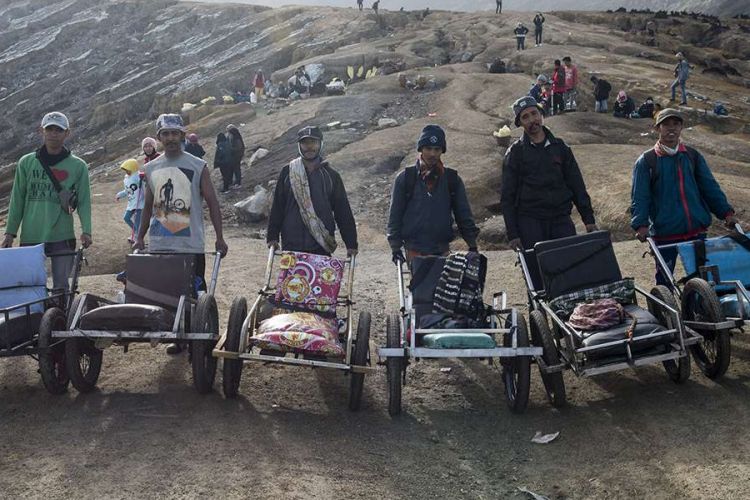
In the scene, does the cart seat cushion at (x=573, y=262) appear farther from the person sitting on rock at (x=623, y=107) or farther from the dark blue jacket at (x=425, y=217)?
the person sitting on rock at (x=623, y=107)

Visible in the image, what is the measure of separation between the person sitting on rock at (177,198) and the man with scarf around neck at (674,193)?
12.8 ft

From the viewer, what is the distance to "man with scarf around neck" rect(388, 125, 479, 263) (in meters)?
6.75

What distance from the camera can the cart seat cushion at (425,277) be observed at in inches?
253

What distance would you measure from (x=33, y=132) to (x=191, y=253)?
44.1 metres

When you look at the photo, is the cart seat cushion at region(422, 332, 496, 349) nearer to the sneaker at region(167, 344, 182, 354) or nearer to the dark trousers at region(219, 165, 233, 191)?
the sneaker at region(167, 344, 182, 354)

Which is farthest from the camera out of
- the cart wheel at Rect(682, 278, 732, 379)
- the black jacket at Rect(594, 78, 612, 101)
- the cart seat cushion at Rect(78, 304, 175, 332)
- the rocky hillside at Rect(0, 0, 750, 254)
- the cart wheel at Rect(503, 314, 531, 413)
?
the black jacket at Rect(594, 78, 612, 101)

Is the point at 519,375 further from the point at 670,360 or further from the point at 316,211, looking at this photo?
the point at 316,211

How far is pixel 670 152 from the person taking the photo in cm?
679

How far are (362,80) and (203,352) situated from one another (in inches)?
1154

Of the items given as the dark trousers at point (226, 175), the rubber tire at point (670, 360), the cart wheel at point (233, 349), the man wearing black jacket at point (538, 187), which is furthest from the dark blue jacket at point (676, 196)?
the dark trousers at point (226, 175)

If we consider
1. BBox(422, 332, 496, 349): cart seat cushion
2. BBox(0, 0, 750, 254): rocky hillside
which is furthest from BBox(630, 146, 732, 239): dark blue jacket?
BBox(0, 0, 750, 254): rocky hillside

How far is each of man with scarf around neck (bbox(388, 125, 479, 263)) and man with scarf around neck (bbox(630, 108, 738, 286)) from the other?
5.28 feet

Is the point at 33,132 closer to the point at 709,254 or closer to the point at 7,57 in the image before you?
the point at 7,57

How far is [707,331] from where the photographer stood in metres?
6.21
